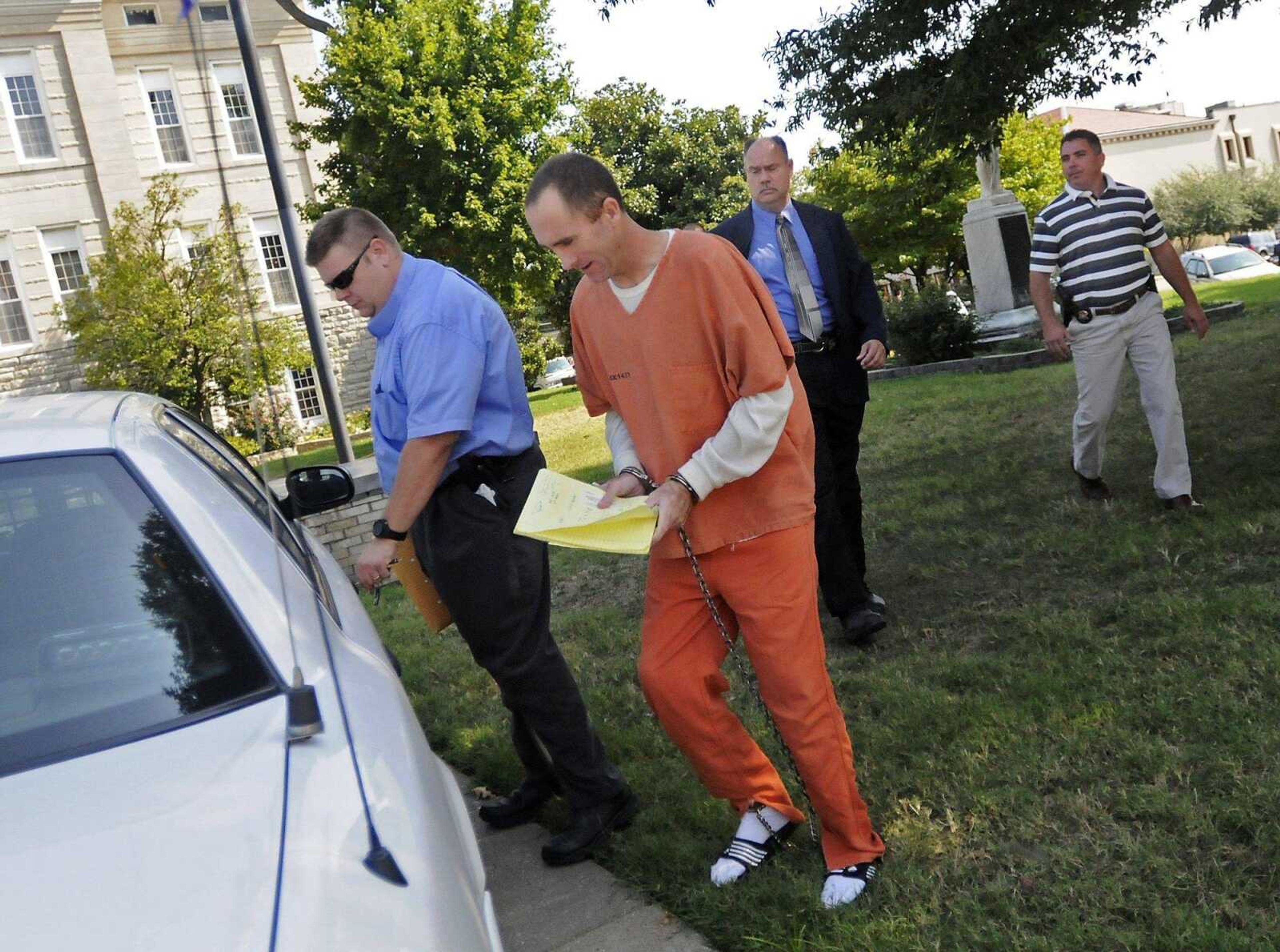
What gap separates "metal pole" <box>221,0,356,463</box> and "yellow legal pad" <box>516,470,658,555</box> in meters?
5.01

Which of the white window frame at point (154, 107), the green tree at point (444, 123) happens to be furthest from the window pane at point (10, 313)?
the green tree at point (444, 123)

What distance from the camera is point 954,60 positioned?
6547 millimetres

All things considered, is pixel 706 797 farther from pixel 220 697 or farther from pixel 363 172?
pixel 363 172

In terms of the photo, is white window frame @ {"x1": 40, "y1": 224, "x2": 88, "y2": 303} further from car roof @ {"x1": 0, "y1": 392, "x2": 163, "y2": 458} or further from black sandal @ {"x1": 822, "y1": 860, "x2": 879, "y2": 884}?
black sandal @ {"x1": 822, "y1": 860, "x2": 879, "y2": 884}

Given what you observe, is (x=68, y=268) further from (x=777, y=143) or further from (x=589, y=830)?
(x=589, y=830)

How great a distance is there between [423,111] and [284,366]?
23.0 feet

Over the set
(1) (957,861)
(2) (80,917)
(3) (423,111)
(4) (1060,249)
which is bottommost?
(1) (957,861)

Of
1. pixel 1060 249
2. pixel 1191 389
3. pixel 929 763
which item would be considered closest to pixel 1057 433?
pixel 1191 389

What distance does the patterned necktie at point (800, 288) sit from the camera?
17.2ft

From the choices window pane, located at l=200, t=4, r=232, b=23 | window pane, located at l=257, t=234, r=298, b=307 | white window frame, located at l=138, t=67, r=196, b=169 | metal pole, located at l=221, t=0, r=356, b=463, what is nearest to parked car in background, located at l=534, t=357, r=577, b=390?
window pane, located at l=257, t=234, r=298, b=307

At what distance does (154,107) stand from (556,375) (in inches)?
634

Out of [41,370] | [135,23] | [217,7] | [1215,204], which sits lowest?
[1215,204]

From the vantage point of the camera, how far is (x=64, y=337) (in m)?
33.9

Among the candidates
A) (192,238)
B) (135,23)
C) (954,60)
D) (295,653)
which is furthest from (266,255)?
(295,653)
